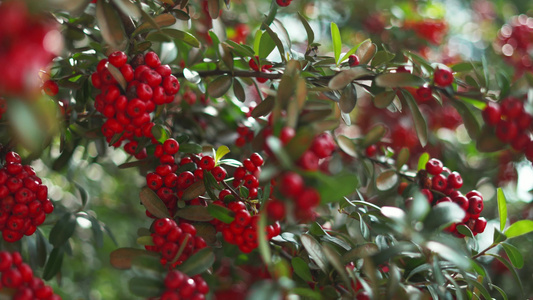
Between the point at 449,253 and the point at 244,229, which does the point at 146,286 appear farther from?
the point at 449,253

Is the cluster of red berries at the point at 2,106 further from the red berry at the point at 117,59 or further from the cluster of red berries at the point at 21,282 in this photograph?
the cluster of red berries at the point at 21,282

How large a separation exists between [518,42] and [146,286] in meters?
2.35

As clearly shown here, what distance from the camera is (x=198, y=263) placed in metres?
0.86

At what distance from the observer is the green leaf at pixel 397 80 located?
987 millimetres

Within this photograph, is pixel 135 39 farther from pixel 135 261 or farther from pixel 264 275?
pixel 264 275

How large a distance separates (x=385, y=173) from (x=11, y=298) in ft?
3.46

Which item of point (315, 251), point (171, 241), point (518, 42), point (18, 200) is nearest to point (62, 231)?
point (18, 200)

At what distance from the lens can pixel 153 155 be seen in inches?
50.6

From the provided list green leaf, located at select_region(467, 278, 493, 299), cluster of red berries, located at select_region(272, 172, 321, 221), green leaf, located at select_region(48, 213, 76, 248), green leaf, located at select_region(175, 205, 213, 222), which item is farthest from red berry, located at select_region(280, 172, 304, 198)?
green leaf, located at select_region(48, 213, 76, 248)

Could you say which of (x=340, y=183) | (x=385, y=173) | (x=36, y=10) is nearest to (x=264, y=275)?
(x=385, y=173)

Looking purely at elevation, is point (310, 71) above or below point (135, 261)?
above

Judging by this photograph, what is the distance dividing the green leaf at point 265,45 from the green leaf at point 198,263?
61 cm

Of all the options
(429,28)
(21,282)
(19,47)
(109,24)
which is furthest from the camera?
(429,28)

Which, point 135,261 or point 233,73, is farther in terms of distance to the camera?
point 233,73
